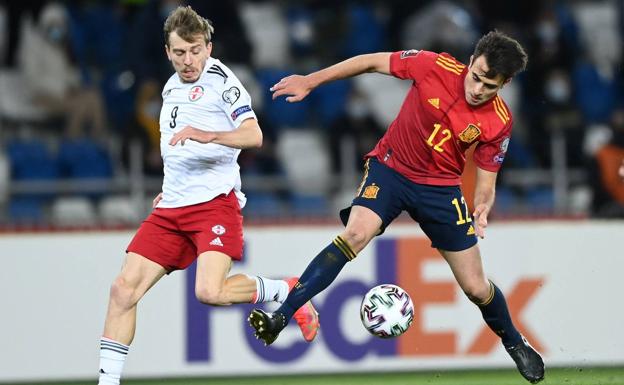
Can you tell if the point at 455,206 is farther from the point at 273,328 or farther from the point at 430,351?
the point at 430,351

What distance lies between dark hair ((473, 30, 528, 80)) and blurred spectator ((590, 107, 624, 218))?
497 cm

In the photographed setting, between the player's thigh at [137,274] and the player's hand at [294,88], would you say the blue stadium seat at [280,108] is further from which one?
the player's thigh at [137,274]

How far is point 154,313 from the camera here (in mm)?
11398

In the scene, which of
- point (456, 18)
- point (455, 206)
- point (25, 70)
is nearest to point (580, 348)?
point (455, 206)

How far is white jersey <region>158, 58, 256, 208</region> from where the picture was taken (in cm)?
858

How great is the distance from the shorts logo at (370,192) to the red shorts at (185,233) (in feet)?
2.73

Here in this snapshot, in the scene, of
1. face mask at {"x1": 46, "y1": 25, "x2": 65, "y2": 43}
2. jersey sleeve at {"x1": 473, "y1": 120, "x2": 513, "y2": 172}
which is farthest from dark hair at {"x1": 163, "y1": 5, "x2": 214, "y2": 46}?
face mask at {"x1": 46, "y1": 25, "x2": 65, "y2": 43}

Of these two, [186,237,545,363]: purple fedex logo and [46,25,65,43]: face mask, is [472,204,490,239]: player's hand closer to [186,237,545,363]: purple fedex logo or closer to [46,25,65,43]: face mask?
[186,237,545,363]: purple fedex logo

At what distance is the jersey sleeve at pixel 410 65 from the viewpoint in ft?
28.8

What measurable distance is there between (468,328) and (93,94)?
5148 millimetres

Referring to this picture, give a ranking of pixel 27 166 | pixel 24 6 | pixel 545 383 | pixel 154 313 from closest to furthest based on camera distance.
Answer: pixel 545 383 → pixel 154 313 → pixel 27 166 → pixel 24 6

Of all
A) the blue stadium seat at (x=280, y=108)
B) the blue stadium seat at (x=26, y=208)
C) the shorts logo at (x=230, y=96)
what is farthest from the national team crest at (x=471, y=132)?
the blue stadium seat at (x=280, y=108)

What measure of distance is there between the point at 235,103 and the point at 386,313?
1.64m

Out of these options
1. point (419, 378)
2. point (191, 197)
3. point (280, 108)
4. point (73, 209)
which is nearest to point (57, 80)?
point (73, 209)
